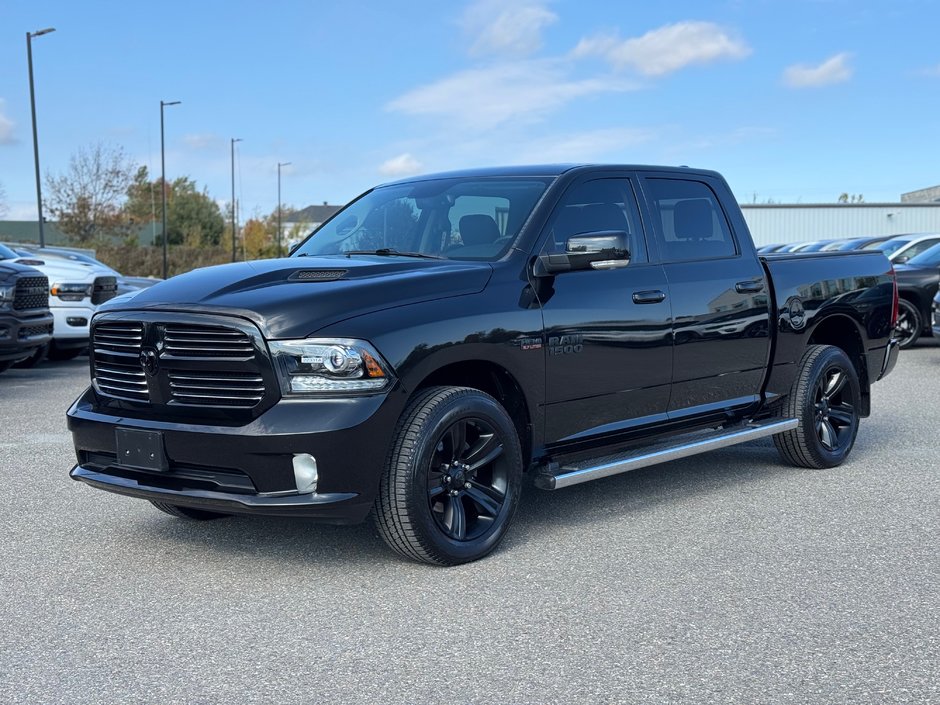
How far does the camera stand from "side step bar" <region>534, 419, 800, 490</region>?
532cm

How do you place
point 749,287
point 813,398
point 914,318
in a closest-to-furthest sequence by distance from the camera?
point 749,287 → point 813,398 → point 914,318

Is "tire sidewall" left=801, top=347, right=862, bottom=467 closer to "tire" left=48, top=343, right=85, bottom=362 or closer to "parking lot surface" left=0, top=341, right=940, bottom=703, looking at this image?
"parking lot surface" left=0, top=341, right=940, bottom=703

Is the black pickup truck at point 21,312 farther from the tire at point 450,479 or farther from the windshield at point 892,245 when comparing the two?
the windshield at point 892,245

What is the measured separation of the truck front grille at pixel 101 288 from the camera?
47.0 feet

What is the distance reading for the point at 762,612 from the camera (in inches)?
170

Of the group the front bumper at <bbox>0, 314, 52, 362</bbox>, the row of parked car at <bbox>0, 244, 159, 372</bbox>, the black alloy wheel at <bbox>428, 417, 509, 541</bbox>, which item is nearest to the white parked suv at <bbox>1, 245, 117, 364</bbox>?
the row of parked car at <bbox>0, 244, 159, 372</bbox>

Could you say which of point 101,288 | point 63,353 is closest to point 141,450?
point 101,288

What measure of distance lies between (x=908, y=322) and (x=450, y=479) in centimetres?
1263

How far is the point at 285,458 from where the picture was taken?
4516 millimetres

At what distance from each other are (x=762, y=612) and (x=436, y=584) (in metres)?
1.33

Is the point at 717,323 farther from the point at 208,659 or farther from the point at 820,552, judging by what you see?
the point at 208,659

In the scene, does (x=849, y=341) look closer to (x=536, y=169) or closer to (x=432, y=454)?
(x=536, y=169)

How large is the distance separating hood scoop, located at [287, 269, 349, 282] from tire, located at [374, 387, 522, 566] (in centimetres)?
67

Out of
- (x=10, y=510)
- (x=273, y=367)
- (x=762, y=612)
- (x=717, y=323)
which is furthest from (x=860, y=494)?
(x=10, y=510)
